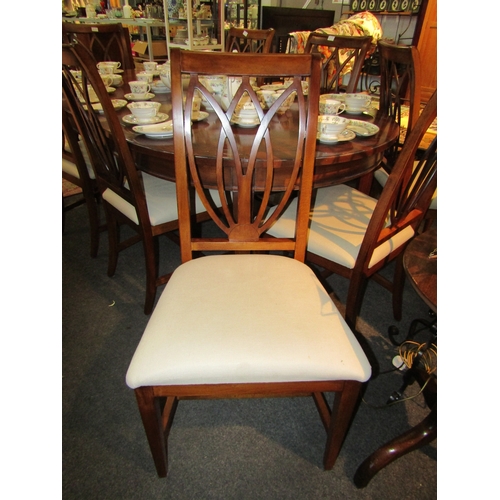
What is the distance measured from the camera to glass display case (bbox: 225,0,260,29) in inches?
176

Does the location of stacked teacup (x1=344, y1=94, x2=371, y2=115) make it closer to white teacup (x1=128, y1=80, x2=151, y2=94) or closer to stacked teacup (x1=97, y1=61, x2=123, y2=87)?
white teacup (x1=128, y1=80, x2=151, y2=94)

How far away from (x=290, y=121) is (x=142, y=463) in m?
1.36

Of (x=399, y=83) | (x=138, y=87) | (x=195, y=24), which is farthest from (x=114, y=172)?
(x=195, y=24)

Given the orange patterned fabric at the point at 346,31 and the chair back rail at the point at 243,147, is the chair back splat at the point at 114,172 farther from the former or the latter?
the orange patterned fabric at the point at 346,31

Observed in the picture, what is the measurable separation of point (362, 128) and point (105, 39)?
213 centimetres

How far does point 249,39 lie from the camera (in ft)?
7.59

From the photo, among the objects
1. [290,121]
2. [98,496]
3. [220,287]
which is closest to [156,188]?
[290,121]

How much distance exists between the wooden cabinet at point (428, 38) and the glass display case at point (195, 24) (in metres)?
2.45

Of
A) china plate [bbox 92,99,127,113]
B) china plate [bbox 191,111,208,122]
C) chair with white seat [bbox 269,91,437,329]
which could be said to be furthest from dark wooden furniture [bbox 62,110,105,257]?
chair with white seat [bbox 269,91,437,329]

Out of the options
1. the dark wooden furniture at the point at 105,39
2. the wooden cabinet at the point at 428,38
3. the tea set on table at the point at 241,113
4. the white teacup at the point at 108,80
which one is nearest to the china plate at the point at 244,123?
the tea set on table at the point at 241,113

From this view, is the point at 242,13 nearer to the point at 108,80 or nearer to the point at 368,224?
the point at 108,80

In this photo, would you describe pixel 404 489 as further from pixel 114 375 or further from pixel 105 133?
pixel 105 133

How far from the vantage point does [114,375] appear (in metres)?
1.29
